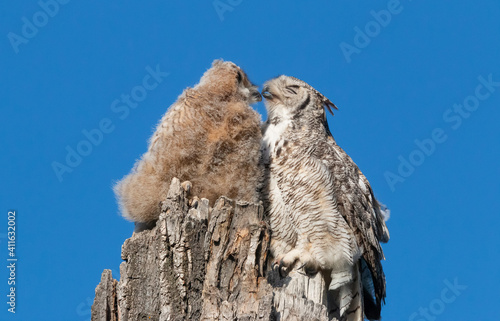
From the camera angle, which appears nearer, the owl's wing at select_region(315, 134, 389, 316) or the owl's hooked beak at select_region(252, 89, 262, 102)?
the owl's hooked beak at select_region(252, 89, 262, 102)

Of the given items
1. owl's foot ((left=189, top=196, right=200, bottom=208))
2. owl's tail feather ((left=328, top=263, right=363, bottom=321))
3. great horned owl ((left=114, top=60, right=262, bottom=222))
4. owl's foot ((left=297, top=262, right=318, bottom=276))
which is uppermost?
great horned owl ((left=114, top=60, right=262, bottom=222))

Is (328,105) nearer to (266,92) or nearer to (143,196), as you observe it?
(266,92)

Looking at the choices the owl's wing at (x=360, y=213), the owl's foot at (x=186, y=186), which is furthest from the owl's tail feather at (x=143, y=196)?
the owl's wing at (x=360, y=213)

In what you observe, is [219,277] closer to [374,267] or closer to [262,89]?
[374,267]

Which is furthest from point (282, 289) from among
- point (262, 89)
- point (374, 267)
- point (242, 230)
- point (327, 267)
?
point (262, 89)

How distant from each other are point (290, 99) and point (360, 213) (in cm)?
113

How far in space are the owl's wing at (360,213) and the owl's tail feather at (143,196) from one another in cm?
153

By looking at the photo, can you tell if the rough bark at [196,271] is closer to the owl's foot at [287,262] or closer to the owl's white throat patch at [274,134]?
the owl's foot at [287,262]

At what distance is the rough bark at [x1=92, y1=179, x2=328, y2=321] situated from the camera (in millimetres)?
3869

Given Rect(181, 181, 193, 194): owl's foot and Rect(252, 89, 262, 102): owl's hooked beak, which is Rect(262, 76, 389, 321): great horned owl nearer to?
Rect(252, 89, 262, 102): owl's hooked beak

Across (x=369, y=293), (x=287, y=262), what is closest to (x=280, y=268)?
(x=287, y=262)

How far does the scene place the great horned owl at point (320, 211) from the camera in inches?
201

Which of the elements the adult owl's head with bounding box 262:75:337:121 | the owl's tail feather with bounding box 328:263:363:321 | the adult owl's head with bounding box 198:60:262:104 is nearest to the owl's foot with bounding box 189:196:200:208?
the adult owl's head with bounding box 198:60:262:104

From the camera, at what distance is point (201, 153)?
14.4 ft
